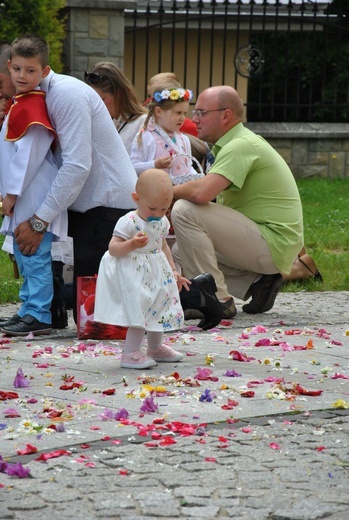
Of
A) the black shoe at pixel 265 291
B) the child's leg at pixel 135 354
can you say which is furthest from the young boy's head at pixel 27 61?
the black shoe at pixel 265 291

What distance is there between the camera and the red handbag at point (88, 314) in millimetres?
6746

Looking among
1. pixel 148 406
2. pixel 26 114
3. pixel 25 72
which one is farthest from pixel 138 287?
pixel 25 72

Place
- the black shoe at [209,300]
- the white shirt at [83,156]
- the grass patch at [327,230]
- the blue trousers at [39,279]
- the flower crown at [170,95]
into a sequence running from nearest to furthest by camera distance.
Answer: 1. the white shirt at [83,156]
2. the blue trousers at [39,279]
3. the black shoe at [209,300]
4. the flower crown at [170,95]
5. the grass patch at [327,230]

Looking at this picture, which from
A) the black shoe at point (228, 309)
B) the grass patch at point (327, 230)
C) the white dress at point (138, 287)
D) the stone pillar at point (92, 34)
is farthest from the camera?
the stone pillar at point (92, 34)

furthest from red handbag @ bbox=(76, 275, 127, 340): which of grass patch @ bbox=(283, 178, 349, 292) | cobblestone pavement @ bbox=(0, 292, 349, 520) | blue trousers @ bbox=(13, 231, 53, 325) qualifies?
grass patch @ bbox=(283, 178, 349, 292)

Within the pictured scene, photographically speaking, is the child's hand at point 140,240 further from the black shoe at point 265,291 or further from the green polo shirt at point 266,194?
the black shoe at point 265,291

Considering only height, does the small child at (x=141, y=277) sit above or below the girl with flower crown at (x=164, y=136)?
below

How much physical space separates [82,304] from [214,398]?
158cm

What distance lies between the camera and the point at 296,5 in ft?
56.9

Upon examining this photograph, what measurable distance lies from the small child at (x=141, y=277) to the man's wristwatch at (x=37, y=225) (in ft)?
2.77

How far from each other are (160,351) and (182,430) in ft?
4.74

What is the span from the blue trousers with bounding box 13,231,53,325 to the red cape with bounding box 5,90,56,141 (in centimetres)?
62

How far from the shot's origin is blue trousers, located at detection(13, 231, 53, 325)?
684cm

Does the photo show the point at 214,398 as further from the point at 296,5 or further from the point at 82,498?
the point at 296,5
